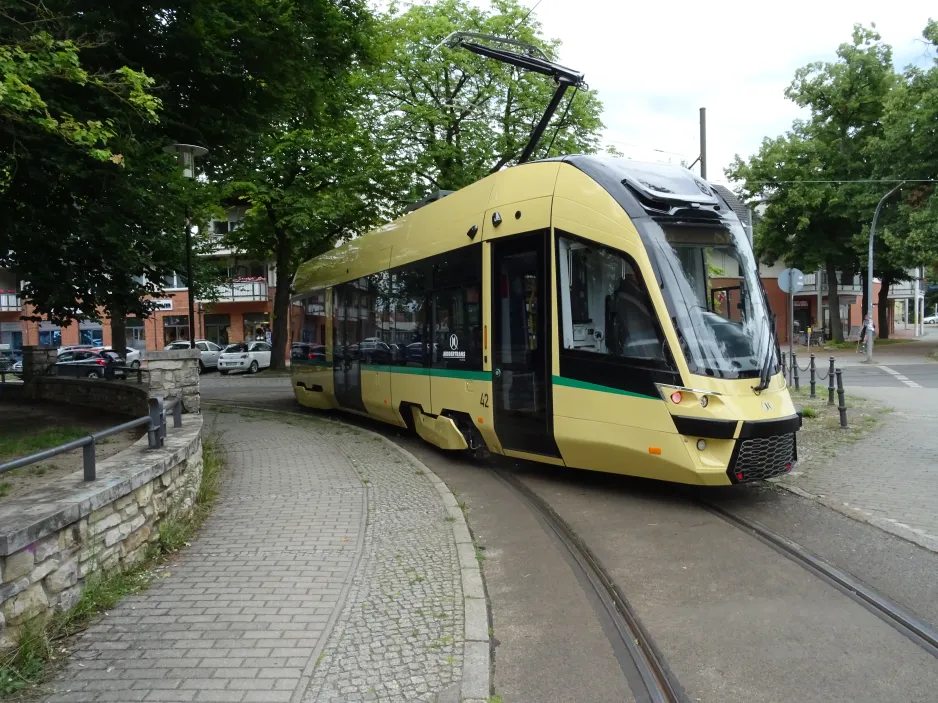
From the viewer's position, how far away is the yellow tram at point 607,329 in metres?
6.05

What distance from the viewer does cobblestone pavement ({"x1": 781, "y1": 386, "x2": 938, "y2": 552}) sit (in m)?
6.01

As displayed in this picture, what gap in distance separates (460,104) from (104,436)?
2260 centimetres

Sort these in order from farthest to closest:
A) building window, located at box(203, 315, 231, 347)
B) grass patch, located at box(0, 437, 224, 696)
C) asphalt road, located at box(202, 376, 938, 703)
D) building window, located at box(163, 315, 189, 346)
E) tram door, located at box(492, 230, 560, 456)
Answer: building window, located at box(163, 315, 189, 346) → building window, located at box(203, 315, 231, 347) → tram door, located at box(492, 230, 560, 456) → asphalt road, located at box(202, 376, 938, 703) → grass patch, located at box(0, 437, 224, 696)

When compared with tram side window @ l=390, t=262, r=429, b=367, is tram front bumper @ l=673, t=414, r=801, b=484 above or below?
below

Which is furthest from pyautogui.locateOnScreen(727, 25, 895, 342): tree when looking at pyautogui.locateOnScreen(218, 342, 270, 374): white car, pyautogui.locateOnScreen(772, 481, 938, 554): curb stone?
pyautogui.locateOnScreen(772, 481, 938, 554): curb stone

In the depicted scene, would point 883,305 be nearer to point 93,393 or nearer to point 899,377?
point 899,377

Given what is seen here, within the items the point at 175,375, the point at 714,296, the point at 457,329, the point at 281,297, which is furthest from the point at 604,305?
the point at 281,297

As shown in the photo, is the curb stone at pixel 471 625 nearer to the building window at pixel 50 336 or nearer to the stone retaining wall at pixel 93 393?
the stone retaining wall at pixel 93 393

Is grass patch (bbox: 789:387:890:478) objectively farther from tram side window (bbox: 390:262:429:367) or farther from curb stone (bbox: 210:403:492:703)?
tram side window (bbox: 390:262:429:367)

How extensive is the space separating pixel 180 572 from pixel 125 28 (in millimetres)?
7515

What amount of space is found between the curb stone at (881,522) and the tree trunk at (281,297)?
22.0 meters

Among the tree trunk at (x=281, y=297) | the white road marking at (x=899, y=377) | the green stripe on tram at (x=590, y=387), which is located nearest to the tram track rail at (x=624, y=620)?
the green stripe on tram at (x=590, y=387)

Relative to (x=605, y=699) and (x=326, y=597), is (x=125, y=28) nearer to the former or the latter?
(x=326, y=597)

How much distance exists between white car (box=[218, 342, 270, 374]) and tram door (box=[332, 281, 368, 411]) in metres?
20.4
